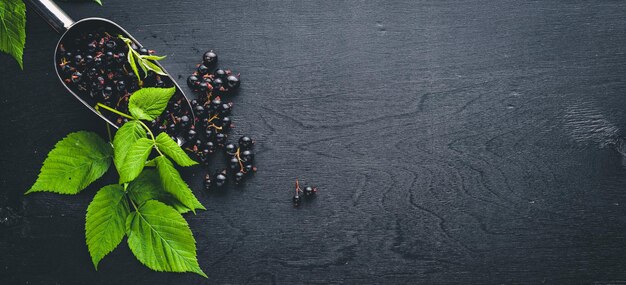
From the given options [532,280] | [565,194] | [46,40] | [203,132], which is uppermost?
[46,40]

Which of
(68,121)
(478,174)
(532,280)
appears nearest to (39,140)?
(68,121)

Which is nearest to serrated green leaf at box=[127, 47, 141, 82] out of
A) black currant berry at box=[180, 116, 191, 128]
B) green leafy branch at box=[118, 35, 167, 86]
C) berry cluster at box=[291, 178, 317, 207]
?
green leafy branch at box=[118, 35, 167, 86]

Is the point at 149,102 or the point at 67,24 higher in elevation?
the point at 67,24

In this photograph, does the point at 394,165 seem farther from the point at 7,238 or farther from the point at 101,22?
the point at 7,238

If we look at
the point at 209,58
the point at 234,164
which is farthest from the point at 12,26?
the point at 234,164

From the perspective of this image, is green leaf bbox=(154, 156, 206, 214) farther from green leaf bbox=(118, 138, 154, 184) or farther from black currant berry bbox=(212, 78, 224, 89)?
black currant berry bbox=(212, 78, 224, 89)

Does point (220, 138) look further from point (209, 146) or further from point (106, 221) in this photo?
point (106, 221)
